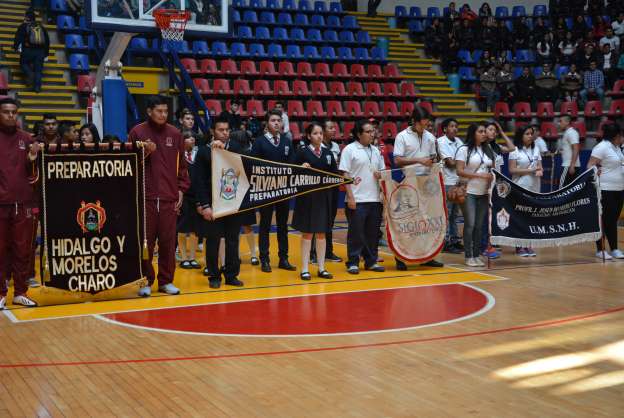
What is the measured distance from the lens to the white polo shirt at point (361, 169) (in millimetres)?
9141

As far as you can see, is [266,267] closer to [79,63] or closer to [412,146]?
[412,146]

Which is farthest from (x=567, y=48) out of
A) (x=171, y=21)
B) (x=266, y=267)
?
(x=266, y=267)

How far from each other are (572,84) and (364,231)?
13665 mm

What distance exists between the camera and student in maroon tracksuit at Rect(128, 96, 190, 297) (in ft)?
26.1

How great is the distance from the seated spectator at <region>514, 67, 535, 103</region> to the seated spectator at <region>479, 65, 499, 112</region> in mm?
655

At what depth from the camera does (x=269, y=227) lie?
9.51m

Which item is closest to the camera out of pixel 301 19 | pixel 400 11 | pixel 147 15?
pixel 147 15

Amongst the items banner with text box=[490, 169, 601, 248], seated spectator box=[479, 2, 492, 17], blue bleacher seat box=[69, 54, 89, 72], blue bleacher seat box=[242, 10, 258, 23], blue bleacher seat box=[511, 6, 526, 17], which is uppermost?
blue bleacher seat box=[511, 6, 526, 17]

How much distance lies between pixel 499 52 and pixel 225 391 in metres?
20.4

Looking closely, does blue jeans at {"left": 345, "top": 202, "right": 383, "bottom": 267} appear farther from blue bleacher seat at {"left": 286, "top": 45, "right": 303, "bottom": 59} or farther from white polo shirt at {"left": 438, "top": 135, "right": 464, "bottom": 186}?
blue bleacher seat at {"left": 286, "top": 45, "right": 303, "bottom": 59}

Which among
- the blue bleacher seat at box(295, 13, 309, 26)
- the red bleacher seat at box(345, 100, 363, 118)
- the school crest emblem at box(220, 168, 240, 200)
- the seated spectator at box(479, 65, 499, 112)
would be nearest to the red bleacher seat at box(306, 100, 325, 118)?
the red bleacher seat at box(345, 100, 363, 118)

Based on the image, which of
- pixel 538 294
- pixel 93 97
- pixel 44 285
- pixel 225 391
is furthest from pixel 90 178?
pixel 93 97

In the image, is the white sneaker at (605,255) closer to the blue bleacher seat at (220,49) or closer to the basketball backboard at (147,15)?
the basketball backboard at (147,15)

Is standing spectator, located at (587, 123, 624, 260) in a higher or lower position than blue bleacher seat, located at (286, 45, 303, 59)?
lower
